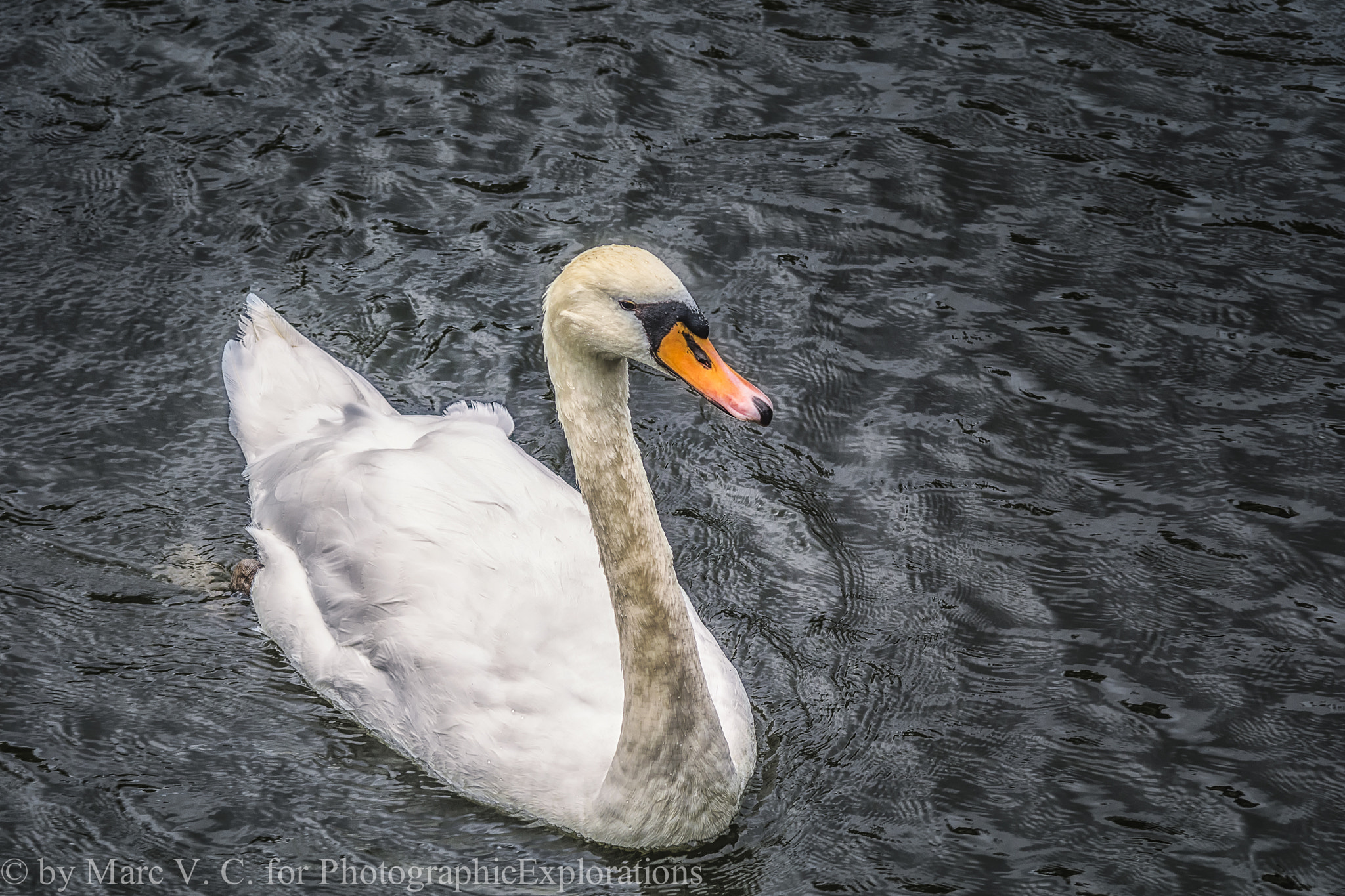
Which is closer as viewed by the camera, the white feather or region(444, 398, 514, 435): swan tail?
the white feather

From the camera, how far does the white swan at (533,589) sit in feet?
16.5

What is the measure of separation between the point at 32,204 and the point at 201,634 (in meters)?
4.02

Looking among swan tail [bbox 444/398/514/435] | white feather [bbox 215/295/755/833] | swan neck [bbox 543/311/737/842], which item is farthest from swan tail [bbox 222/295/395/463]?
swan neck [bbox 543/311/737/842]

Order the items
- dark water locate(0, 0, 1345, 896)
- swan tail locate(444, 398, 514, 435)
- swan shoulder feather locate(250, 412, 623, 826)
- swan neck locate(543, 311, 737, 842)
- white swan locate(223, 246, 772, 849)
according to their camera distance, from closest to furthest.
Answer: white swan locate(223, 246, 772, 849), swan neck locate(543, 311, 737, 842), swan shoulder feather locate(250, 412, 623, 826), dark water locate(0, 0, 1345, 896), swan tail locate(444, 398, 514, 435)

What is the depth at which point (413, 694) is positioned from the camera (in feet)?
19.3

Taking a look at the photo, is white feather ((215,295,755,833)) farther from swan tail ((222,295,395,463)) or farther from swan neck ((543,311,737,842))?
swan neck ((543,311,737,842))

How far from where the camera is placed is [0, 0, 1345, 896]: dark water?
5.73 meters

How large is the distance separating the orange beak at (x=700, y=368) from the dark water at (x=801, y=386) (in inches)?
73.0

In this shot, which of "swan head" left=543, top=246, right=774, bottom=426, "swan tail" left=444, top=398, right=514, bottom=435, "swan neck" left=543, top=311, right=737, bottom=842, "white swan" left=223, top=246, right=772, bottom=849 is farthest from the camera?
"swan tail" left=444, top=398, right=514, bottom=435

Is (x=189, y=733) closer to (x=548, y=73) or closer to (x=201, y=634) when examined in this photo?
(x=201, y=634)

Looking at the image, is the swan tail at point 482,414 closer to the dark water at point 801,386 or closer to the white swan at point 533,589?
the white swan at point 533,589

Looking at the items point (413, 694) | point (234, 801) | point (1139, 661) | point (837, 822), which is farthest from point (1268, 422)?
point (234, 801)

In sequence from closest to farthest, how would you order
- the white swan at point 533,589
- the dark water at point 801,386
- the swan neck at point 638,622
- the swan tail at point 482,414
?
the white swan at point 533,589 → the swan neck at point 638,622 → the dark water at point 801,386 → the swan tail at point 482,414

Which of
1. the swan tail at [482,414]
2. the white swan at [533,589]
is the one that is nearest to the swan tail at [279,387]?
the white swan at [533,589]
